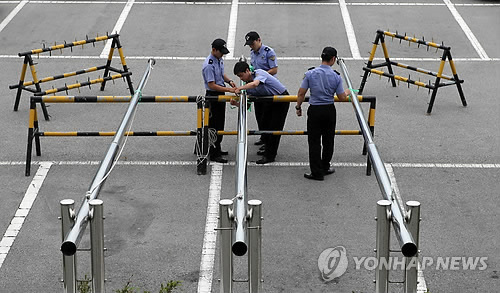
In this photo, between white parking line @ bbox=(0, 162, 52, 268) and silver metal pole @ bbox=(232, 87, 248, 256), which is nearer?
silver metal pole @ bbox=(232, 87, 248, 256)

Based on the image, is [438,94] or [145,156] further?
[438,94]

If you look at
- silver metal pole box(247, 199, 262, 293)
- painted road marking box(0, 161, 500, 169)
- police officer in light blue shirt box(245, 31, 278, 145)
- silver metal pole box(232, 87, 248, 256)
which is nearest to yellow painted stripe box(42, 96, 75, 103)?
painted road marking box(0, 161, 500, 169)

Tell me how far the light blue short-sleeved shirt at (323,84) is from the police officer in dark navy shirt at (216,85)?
1089mm

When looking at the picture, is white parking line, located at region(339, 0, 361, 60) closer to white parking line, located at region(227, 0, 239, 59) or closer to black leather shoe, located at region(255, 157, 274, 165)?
white parking line, located at region(227, 0, 239, 59)

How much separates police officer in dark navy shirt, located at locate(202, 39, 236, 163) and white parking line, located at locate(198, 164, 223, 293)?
9.8 inches

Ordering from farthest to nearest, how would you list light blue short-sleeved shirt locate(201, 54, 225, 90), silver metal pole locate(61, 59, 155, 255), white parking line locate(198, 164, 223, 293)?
1. light blue short-sleeved shirt locate(201, 54, 225, 90)
2. white parking line locate(198, 164, 223, 293)
3. silver metal pole locate(61, 59, 155, 255)

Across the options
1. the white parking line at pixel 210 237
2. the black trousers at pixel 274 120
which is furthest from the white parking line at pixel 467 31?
the white parking line at pixel 210 237

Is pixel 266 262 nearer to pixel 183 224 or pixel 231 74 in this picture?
pixel 183 224

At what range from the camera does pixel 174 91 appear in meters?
15.1

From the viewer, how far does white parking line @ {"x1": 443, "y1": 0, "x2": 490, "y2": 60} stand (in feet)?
57.6

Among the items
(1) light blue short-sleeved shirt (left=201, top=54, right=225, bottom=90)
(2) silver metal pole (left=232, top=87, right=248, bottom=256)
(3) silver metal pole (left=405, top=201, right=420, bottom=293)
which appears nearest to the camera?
(2) silver metal pole (left=232, top=87, right=248, bottom=256)

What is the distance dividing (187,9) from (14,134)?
838 centimetres

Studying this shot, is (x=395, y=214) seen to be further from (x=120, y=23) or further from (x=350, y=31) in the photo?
(x=120, y=23)

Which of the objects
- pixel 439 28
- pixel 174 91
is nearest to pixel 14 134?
pixel 174 91
